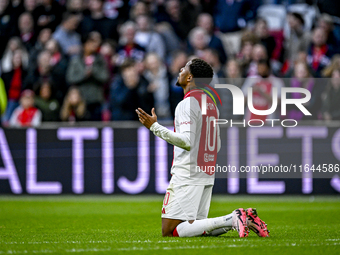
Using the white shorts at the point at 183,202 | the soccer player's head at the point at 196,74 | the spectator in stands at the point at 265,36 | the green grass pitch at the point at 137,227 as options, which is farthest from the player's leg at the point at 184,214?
the spectator in stands at the point at 265,36

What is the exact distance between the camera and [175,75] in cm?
1208

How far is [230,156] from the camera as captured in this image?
11.1 meters

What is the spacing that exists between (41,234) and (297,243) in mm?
2920

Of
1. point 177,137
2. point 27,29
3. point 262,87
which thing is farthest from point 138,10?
point 177,137

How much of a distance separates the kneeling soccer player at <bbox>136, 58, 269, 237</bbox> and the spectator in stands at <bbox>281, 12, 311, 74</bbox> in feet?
24.9

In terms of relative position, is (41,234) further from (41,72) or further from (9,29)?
(9,29)

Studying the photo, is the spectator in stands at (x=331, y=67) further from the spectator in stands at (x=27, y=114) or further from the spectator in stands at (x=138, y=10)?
the spectator in stands at (x=27, y=114)

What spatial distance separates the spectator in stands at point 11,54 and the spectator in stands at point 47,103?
1430mm

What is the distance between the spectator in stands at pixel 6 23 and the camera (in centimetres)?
1408

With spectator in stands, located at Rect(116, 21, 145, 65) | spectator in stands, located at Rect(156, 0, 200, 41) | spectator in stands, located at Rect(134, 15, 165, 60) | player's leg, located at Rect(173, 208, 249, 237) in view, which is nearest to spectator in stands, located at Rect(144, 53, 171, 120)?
spectator in stands, located at Rect(116, 21, 145, 65)

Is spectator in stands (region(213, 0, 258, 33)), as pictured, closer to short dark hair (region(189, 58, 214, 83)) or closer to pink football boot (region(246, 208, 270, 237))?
short dark hair (region(189, 58, 214, 83))

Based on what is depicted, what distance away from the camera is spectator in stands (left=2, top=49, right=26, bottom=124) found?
42.3 ft

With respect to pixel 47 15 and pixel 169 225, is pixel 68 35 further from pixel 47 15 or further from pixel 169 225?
pixel 169 225

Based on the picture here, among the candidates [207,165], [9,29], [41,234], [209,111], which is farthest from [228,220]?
[9,29]
